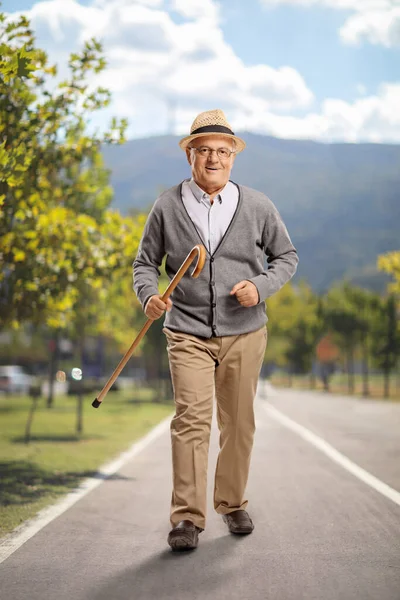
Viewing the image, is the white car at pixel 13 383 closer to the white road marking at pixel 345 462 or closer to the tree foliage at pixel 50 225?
the white road marking at pixel 345 462

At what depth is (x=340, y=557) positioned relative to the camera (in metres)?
5.38

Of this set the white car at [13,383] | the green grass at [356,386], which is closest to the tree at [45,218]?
the green grass at [356,386]

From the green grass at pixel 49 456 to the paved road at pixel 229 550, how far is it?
411 millimetres

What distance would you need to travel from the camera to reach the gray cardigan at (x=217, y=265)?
231 inches

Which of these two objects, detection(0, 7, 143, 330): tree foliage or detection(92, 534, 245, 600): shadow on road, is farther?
detection(0, 7, 143, 330): tree foliage

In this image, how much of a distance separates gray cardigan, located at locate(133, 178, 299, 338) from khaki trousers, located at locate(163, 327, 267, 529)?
100 millimetres

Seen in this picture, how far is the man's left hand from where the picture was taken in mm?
5738

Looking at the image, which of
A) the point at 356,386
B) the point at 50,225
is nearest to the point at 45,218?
the point at 50,225

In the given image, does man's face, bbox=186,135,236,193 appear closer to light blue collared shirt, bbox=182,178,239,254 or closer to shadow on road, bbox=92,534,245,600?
light blue collared shirt, bbox=182,178,239,254

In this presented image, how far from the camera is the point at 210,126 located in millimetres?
5879

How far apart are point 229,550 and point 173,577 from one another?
2.40ft

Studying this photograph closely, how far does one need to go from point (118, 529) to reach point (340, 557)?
5.40 ft

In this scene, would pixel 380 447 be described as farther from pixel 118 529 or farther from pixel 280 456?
pixel 118 529

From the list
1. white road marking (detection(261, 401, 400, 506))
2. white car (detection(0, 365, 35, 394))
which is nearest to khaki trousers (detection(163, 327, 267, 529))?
white road marking (detection(261, 401, 400, 506))
